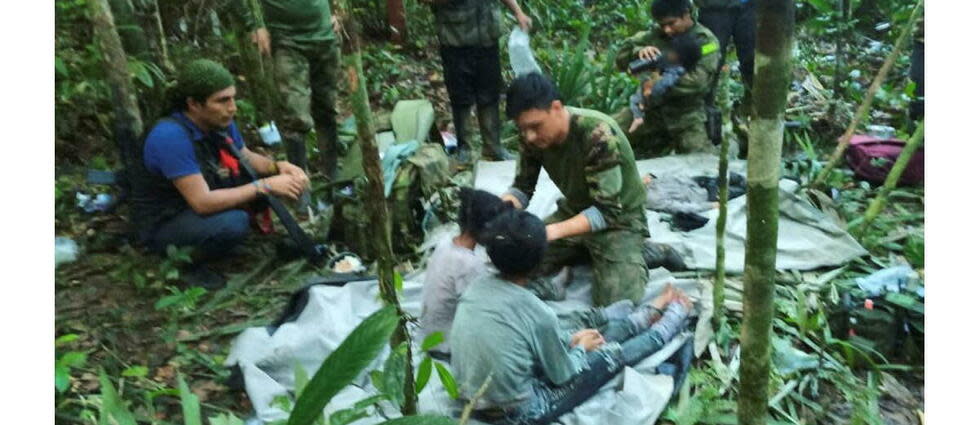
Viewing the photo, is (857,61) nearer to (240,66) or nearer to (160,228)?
(240,66)

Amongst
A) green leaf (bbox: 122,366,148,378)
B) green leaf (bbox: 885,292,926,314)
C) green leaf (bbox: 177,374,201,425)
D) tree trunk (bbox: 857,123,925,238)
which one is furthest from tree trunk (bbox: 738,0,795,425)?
tree trunk (bbox: 857,123,925,238)

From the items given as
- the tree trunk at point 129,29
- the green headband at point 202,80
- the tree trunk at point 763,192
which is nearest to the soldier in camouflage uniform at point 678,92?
the green headband at point 202,80

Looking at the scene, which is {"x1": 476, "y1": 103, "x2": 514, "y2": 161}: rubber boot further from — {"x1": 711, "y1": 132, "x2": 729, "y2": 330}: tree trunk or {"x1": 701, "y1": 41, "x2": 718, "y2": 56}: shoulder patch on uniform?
{"x1": 711, "y1": 132, "x2": 729, "y2": 330}: tree trunk

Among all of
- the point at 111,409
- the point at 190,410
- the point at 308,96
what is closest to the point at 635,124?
the point at 308,96

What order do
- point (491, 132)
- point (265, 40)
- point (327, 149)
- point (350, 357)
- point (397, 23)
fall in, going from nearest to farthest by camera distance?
point (350, 357) < point (265, 40) < point (327, 149) < point (491, 132) < point (397, 23)

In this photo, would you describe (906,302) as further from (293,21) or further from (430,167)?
(293,21)

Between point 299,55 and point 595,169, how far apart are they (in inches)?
72.9

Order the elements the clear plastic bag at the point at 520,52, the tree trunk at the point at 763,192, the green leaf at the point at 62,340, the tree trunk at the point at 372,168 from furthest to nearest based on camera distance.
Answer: the clear plastic bag at the point at 520,52 < the green leaf at the point at 62,340 < the tree trunk at the point at 372,168 < the tree trunk at the point at 763,192

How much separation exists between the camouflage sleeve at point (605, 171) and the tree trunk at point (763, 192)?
1.56 metres

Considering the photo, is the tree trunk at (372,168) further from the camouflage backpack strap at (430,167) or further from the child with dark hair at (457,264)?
the camouflage backpack strap at (430,167)

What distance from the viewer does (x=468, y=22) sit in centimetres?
474

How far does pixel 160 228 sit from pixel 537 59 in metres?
3.40

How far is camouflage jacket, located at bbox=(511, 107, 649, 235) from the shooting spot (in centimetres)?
323

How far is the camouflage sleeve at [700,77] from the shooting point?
4.74 metres
